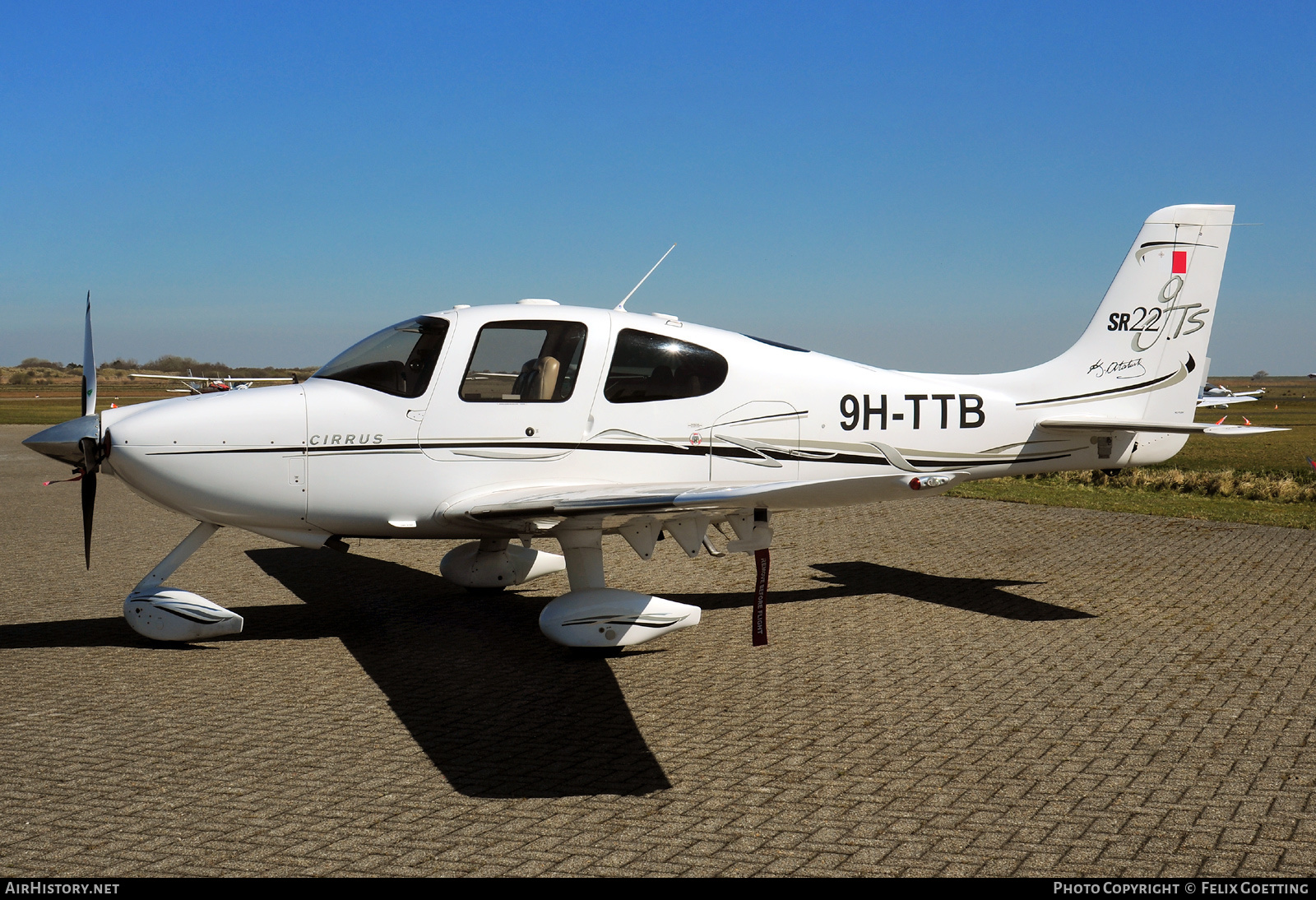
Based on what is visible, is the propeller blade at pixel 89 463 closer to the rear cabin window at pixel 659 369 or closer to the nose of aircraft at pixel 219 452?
the nose of aircraft at pixel 219 452

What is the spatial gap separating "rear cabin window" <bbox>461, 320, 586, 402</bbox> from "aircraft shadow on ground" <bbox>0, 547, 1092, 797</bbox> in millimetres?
1848

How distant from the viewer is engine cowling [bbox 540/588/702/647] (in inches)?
250

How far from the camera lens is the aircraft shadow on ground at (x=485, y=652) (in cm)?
457

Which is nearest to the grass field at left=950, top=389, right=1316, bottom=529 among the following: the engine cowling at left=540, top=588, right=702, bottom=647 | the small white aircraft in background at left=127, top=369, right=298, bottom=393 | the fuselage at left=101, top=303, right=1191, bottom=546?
the fuselage at left=101, top=303, right=1191, bottom=546

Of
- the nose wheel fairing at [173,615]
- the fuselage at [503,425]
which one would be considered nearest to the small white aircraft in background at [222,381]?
the fuselage at [503,425]

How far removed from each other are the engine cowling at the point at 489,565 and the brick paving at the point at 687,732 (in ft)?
0.97

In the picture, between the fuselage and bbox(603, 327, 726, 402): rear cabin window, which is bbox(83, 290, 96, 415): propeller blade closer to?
the fuselage

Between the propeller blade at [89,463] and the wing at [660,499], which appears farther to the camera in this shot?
the propeller blade at [89,463]

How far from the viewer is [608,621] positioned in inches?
250

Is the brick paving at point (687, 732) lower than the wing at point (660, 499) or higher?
lower
